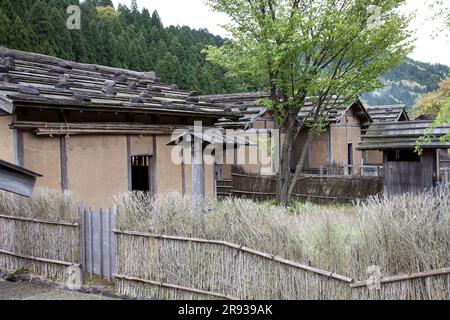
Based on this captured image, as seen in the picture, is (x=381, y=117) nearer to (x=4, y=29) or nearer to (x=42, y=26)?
(x=42, y=26)

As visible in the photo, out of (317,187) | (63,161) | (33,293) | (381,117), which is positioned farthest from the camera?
(381,117)

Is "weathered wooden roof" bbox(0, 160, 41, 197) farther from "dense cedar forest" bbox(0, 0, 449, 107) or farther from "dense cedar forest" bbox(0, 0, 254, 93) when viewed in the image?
"dense cedar forest" bbox(0, 0, 254, 93)

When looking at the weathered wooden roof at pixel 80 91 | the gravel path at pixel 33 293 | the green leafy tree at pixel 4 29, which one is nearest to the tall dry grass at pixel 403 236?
the gravel path at pixel 33 293

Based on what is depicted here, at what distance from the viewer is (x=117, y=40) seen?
1357 inches

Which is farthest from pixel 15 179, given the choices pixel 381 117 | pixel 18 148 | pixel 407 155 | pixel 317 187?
pixel 381 117

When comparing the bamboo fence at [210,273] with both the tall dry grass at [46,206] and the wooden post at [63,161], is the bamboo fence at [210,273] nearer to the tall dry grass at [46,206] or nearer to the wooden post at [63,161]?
the tall dry grass at [46,206]

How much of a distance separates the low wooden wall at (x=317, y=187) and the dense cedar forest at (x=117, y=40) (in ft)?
17.8

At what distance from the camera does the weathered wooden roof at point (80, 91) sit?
29.1 feet

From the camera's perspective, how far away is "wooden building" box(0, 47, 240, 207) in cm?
880

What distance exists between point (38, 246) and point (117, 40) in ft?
96.1

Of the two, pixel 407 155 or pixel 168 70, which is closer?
pixel 407 155

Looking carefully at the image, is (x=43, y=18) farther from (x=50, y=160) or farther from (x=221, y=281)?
(x=221, y=281)

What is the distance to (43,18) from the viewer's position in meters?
28.6
